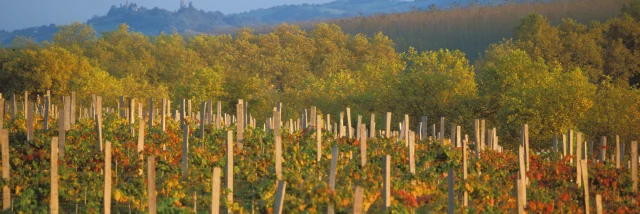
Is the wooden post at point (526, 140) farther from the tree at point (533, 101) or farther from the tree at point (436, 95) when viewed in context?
the tree at point (436, 95)

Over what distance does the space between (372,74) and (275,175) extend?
49723mm

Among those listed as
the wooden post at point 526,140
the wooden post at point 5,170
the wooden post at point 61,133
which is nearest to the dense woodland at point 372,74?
the wooden post at point 526,140

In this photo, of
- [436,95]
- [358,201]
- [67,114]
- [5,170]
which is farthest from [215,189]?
[436,95]

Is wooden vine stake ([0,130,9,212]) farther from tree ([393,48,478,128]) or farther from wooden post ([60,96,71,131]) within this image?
tree ([393,48,478,128])

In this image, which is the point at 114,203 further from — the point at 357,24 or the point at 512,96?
the point at 357,24

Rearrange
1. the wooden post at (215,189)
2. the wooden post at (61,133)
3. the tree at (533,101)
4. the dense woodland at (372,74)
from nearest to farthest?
the wooden post at (215,189), the wooden post at (61,133), the tree at (533,101), the dense woodland at (372,74)

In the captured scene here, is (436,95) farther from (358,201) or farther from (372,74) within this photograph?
(358,201)

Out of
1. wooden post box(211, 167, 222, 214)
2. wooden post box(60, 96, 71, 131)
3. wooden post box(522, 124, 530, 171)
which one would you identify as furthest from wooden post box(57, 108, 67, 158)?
wooden post box(522, 124, 530, 171)

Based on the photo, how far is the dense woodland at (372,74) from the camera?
47.0 m

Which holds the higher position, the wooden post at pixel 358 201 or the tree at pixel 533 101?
the wooden post at pixel 358 201

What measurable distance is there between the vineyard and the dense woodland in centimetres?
2405

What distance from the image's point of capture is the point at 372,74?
66.3m

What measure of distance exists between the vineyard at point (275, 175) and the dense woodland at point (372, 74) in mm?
24050

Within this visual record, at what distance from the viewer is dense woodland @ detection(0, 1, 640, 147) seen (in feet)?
154
